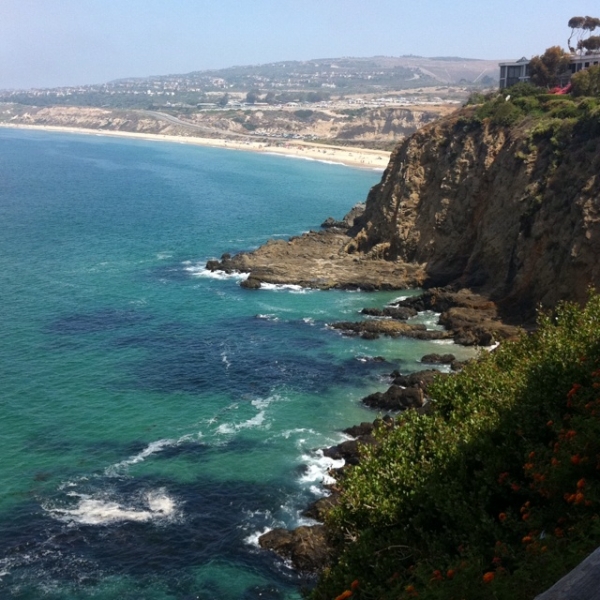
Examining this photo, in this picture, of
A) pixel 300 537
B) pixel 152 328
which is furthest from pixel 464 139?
pixel 300 537

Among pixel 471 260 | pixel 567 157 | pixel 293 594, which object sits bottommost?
pixel 293 594

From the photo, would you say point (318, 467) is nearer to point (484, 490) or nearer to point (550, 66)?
point (484, 490)

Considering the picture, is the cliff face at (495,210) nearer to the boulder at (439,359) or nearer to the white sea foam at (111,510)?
the boulder at (439,359)

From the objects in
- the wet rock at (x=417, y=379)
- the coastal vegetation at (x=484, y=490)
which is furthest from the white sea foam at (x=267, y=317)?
the coastal vegetation at (x=484, y=490)

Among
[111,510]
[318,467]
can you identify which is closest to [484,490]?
[318,467]

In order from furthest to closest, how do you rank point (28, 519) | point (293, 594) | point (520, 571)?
point (28, 519), point (293, 594), point (520, 571)

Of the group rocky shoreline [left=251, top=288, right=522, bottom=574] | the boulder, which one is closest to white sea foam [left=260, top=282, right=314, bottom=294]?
rocky shoreline [left=251, top=288, right=522, bottom=574]

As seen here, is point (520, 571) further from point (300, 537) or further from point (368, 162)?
point (368, 162)
